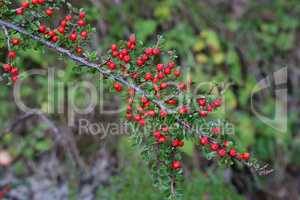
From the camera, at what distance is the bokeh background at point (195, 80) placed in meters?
3.39

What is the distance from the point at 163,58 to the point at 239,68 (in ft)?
2.38

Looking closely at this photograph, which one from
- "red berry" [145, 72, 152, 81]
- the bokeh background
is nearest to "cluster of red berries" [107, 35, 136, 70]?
"red berry" [145, 72, 152, 81]

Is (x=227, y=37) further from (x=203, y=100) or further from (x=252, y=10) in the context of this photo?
(x=203, y=100)

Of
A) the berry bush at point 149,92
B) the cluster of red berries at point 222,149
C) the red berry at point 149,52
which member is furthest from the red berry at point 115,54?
the cluster of red berries at point 222,149

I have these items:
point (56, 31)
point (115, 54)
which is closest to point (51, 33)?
point (56, 31)

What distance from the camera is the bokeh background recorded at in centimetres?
339

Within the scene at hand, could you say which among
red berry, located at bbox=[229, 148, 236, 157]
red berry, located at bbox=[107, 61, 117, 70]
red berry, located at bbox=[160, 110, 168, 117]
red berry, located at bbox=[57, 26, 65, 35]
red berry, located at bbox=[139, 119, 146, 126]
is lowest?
red berry, located at bbox=[229, 148, 236, 157]

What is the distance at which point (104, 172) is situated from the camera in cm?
353

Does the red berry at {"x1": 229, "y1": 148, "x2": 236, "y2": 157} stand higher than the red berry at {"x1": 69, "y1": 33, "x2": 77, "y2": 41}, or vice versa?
the red berry at {"x1": 69, "y1": 33, "x2": 77, "y2": 41}

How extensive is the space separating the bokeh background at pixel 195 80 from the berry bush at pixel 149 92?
1288mm

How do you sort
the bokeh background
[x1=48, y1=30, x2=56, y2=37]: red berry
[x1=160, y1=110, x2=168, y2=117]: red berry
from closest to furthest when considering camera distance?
[x1=160, y1=110, x2=168, y2=117]: red berry, [x1=48, y1=30, x2=56, y2=37]: red berry, the bokeh background

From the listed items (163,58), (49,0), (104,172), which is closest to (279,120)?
(163,58)

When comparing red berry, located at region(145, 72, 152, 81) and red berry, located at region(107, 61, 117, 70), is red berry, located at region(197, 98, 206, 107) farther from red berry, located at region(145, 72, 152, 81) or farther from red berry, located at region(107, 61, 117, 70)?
red berry, located at region(107, 61, 117, 70)

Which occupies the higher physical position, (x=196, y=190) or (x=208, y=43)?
(x=208, y=43)
